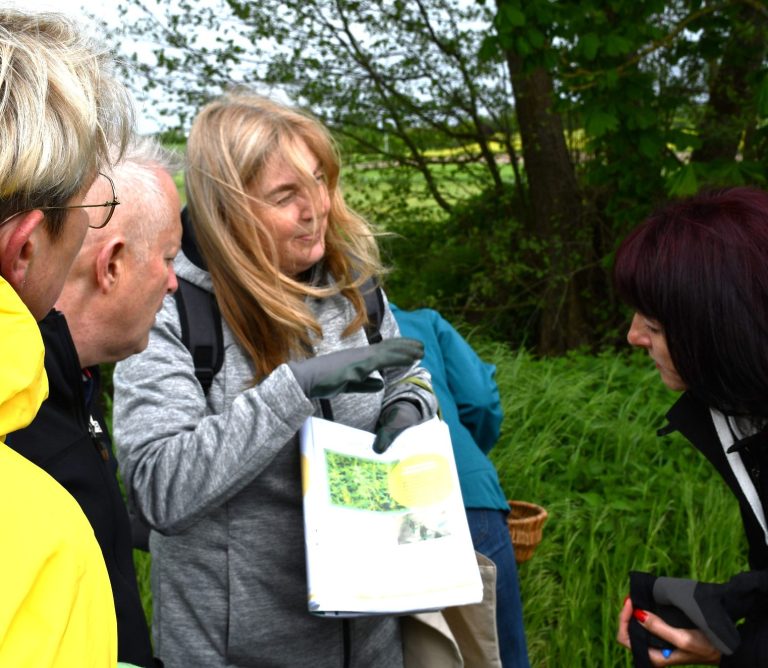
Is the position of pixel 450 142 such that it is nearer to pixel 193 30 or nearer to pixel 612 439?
pixel 193 30

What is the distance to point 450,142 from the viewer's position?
7.46 meters

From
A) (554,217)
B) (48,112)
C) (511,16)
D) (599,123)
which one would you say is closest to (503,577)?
(48,112)

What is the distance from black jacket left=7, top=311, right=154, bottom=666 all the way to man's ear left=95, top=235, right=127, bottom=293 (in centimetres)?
16

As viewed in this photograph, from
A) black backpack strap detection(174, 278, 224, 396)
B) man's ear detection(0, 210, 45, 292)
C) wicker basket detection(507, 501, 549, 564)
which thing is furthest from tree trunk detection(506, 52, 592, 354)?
man's ear detection(0, 210, 45, 292)

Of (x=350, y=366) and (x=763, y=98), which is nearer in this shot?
(x=350, y=366)

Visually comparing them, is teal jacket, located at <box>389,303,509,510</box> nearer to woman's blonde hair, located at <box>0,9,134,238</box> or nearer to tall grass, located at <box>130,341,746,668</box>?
tall grass, located at <box>130,341,746,668</box>

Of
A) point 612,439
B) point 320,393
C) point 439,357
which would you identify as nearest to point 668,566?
point 612,439

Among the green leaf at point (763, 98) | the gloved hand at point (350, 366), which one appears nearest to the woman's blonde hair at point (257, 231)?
the gloved hand at point (350, 366)

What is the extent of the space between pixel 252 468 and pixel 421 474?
36 centimetres

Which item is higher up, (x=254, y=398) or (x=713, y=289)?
(x=713, y=289)

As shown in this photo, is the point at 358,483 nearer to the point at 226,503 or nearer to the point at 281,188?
the point at 226,503

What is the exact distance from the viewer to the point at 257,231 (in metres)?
2.07

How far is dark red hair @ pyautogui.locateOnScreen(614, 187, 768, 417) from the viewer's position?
68.0 inches

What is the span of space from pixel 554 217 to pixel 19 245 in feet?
20.3
